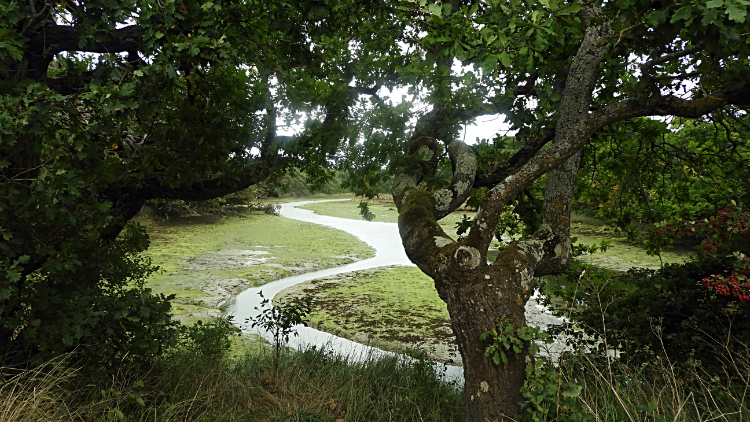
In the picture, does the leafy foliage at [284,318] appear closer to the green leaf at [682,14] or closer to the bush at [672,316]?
the bush at [672,316]

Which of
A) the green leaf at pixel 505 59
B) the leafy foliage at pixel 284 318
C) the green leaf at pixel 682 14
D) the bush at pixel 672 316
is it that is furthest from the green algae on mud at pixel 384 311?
the green leaf at pixel 682 14

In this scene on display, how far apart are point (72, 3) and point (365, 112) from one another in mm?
3330

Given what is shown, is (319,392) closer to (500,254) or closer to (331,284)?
(500,254)

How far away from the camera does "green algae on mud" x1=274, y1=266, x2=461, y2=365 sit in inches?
289

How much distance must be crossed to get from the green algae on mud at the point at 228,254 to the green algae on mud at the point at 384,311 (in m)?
1.61

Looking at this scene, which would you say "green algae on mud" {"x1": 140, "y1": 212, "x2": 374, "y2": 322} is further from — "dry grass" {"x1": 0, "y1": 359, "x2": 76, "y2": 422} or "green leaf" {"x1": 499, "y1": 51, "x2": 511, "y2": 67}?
"green leaf" {"x1": 499, "y1": 51, "x2": 511, "y2": 67}

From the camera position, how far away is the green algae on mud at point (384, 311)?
7348 millimetres

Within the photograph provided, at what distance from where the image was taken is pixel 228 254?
13.9 meters

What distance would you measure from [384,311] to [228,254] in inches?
281

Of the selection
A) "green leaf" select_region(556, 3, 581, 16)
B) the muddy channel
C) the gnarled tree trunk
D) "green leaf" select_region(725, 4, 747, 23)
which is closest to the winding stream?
the muddy channel

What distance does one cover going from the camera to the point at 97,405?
3008mm

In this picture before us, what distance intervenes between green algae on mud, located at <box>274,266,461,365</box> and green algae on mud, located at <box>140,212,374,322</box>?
5.29 ft

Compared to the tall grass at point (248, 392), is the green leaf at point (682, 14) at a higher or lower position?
higher

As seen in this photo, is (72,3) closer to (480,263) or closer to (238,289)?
(480,263)
